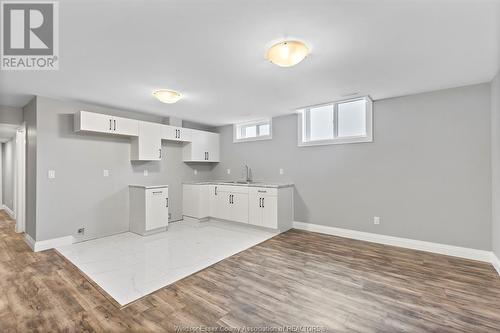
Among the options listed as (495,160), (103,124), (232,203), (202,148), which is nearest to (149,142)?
(103,124)

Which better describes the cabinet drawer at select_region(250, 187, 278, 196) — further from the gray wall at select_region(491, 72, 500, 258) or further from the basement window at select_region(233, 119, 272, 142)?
the gray wall at select_region(491, 72, 500, 258)

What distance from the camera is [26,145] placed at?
3.98m

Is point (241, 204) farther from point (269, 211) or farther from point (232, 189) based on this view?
point (269, 211)

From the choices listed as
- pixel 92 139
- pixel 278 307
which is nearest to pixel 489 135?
pixel 278 307

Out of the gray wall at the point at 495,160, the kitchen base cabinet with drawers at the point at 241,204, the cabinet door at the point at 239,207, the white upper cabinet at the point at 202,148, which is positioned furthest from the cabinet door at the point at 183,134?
the gray wall at the point at 495,160

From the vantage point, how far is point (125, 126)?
4.21m

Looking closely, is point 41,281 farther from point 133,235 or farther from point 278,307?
point 278,307

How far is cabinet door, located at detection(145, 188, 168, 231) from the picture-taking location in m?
4.29

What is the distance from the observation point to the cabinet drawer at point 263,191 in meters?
4.38

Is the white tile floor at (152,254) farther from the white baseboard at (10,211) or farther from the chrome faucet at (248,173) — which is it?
the white baseboard at (10,211)

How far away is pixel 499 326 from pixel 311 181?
3050mm

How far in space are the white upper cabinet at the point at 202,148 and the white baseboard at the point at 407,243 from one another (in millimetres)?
2845

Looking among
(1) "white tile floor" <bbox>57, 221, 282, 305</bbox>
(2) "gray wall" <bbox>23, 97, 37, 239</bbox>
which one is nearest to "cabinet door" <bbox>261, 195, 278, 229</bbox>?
(1) "white tile floor" <bbox>57, 221, 282, 305</bbox>

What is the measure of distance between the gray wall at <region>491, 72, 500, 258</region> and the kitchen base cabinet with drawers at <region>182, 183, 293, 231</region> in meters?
2.93
